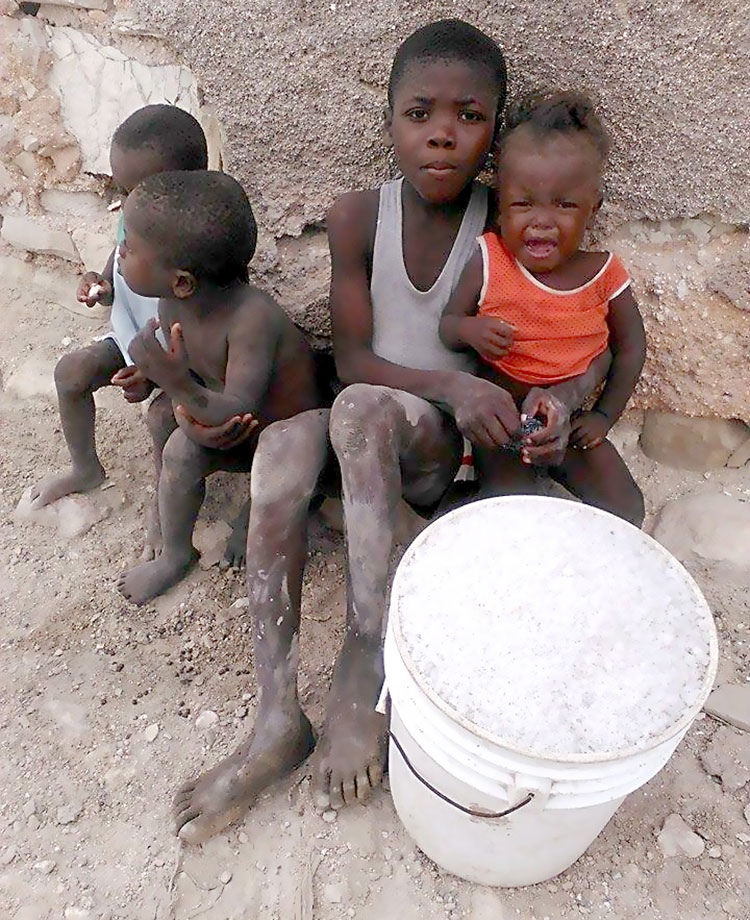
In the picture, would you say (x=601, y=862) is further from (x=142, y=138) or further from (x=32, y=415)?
(x=32, y=415)

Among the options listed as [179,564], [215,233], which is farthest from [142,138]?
[179,564]

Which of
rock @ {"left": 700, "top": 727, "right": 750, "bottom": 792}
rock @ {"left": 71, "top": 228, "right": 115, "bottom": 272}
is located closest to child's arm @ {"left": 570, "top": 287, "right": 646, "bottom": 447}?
rock @ {"left": 700, "top": 727, "right": 750, "bottom": 792}

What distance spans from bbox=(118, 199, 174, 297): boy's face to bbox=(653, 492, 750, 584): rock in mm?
1239

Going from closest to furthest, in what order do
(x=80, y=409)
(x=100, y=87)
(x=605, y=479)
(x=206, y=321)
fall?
(x=206, y=321), (x=605, y=479), (x=80, y=409), (x=100, y=87)

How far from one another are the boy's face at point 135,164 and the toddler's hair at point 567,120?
2.54ft

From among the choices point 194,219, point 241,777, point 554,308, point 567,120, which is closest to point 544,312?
point 554,308

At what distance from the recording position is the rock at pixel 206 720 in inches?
65.4

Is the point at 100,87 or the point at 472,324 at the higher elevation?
the point at 100,87

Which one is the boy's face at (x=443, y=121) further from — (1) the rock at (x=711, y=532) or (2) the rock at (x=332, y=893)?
(2) the rock at (x=332, y=893)

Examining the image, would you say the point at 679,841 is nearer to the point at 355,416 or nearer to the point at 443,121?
the point at 355,416

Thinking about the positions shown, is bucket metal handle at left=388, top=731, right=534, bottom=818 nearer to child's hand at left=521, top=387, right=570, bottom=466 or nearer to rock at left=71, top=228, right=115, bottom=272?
child's hand at left=521, top=387, right=570, bottom=466

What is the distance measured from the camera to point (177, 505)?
1932 millimetres

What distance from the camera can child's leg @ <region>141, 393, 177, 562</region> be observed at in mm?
2031

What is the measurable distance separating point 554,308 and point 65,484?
4.27 ft
